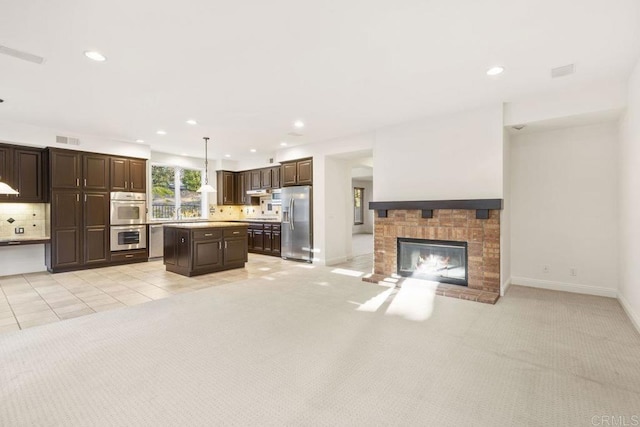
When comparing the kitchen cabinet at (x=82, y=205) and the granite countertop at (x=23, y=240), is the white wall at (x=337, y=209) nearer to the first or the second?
the kitchen cabinet at (x=82, y=205)

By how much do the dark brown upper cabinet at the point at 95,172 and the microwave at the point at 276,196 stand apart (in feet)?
12.6

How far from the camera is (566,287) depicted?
4637 mm

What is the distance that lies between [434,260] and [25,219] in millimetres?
7736

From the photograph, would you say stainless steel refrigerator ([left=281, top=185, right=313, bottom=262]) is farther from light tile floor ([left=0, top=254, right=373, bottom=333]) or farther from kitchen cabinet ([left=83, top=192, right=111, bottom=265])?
kitchen cabinet ([left=83, top=192, right=111, bottom=265])

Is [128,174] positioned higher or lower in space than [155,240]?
higher

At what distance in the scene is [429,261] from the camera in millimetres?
5141

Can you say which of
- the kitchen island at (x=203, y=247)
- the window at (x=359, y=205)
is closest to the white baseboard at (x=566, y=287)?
the kitchen island at (x=203, y=247)

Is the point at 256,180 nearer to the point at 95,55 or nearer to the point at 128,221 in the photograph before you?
the point at 128,221

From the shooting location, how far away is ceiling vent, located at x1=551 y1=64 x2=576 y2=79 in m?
3.34

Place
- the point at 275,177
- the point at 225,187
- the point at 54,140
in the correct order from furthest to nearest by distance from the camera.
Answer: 1. the point at 225,187
2. the point at 275,177
3. the point at 54,140

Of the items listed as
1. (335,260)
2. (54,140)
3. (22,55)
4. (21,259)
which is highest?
(22,55)

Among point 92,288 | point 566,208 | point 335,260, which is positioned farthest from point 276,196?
point 566,208

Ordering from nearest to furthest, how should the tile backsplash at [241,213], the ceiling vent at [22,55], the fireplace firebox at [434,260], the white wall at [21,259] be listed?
the ceiling vent at [22,55], the fireplace firebox at [434,260], the white wall at [21,259], the tile backsplash at [241,213]

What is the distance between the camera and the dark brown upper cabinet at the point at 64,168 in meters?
5.94
